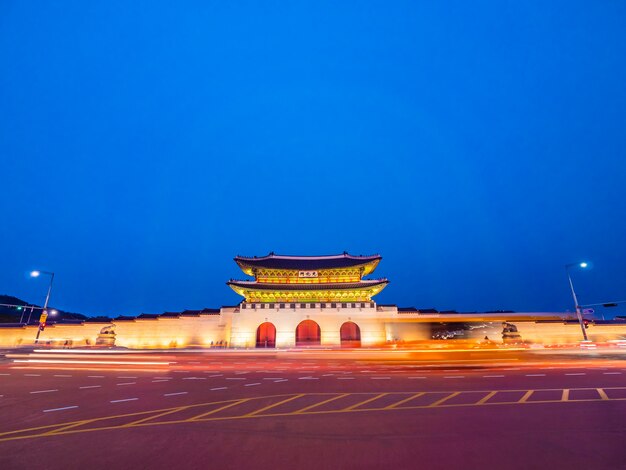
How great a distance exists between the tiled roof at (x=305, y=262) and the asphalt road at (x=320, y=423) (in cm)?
2667

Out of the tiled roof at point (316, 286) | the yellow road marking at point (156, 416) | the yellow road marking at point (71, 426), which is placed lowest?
the yellow road marking at point (71, 426)

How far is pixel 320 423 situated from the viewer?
5.97 meters

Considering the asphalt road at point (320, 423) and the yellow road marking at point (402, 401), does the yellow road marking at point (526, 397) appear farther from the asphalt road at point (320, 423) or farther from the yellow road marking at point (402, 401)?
the yellow road marking at point (402, 401)

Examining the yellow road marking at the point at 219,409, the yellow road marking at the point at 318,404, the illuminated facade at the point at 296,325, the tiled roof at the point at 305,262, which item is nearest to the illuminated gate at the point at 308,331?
the illuminated facade at the point at 296,325

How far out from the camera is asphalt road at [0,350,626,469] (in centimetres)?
438

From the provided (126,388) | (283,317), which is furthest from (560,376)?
(283,317)

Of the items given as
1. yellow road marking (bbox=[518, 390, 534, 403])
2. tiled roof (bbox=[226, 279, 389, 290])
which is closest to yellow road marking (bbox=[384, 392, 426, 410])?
yellow road marking (bbox=[518, 390, 534, 403])

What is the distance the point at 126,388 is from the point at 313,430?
25.6 ft

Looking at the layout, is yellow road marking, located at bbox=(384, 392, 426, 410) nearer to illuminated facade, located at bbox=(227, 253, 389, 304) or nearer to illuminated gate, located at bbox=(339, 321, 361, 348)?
illuminated facade, located at bbox=(227, 253, 389, 304)

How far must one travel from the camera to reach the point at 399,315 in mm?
35125

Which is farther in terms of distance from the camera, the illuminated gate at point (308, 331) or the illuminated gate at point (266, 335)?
the illuminated gate at point (308, 331)

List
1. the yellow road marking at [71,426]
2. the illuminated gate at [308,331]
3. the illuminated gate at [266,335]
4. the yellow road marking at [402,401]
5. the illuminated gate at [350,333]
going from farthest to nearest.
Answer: the illuminated gate at [308,331]
the illuminated gate at [350,333]
the illuminated gate at [266,335]
the yellow road marking at [402,401]
the yellow road marking at [71,426]

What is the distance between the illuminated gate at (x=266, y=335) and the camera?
1368 inches

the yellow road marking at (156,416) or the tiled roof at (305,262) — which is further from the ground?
the tiled roof at (305,262)
